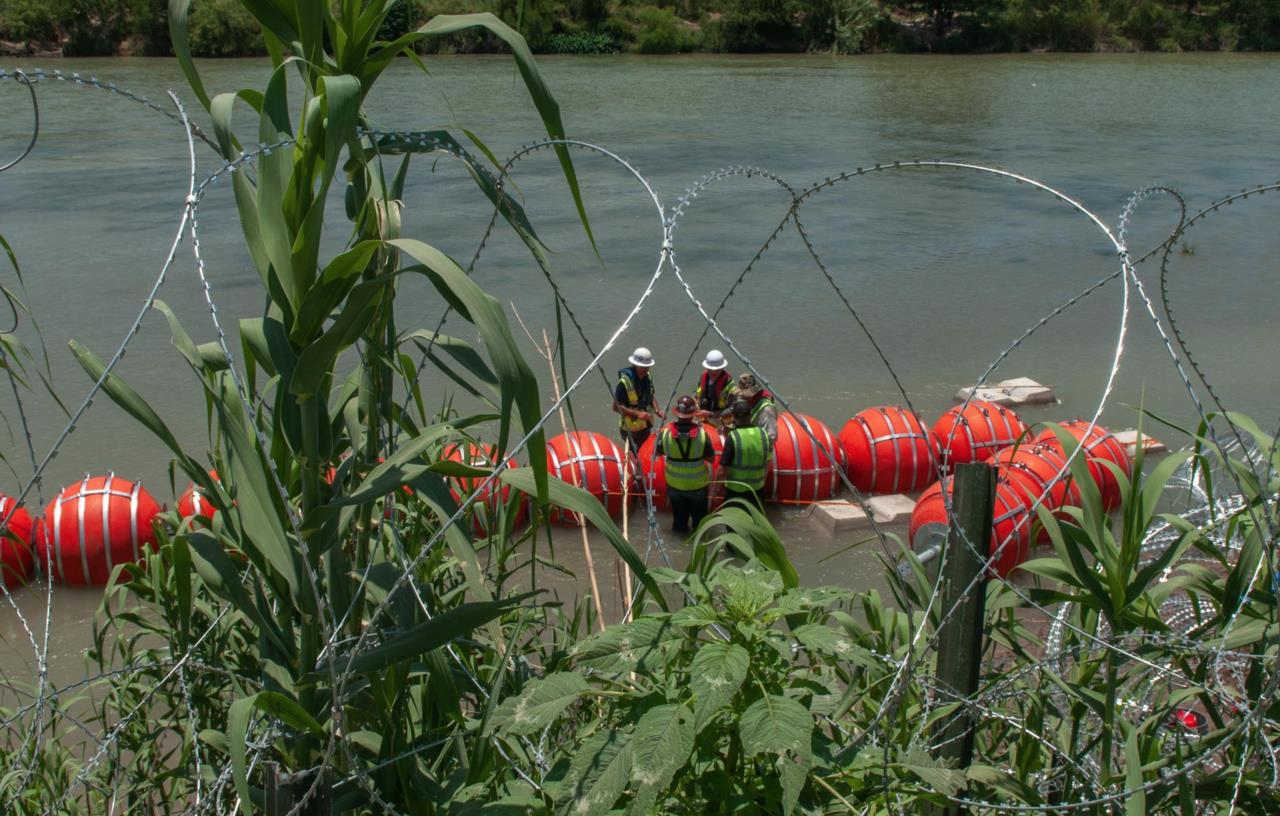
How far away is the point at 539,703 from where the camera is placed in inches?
84.1

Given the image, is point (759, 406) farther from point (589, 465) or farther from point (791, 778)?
point (791, 778)

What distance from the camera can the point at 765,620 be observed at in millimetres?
2229

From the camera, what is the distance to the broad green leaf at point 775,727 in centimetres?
195

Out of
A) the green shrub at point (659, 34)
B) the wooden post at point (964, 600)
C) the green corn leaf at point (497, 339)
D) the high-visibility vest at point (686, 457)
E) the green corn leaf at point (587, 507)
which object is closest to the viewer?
the green corn leaf at point (497, 339)

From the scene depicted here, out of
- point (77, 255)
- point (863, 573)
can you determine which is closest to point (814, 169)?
point (77, 255)

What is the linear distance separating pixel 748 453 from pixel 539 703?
5710 millimetres

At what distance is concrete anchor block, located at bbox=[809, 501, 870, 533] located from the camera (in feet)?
26.8

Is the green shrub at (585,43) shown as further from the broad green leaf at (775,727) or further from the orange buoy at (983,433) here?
the broad green leaf at (775,727)

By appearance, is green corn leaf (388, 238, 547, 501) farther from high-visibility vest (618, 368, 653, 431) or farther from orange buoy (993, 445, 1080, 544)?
high-visibility vest (618, 368, 653, 431)

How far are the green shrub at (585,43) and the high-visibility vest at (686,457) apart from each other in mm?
42335

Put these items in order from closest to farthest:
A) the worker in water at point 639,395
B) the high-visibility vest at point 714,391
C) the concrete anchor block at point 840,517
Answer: the concrete anchor block at point 840,517, the worker in water at point 639,395, the high-visibility vest at point 714,391

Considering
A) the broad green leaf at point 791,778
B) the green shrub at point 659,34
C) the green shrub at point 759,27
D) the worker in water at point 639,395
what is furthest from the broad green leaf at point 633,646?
the green shrub at point 759,27

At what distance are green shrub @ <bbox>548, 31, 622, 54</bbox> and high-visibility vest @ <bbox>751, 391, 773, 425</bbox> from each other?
138ft

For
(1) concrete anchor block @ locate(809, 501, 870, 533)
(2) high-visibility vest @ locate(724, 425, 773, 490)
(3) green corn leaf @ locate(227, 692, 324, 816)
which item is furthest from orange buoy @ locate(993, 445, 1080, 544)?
(3) green corn leaf @ locate(227, 692, 324, 816)
